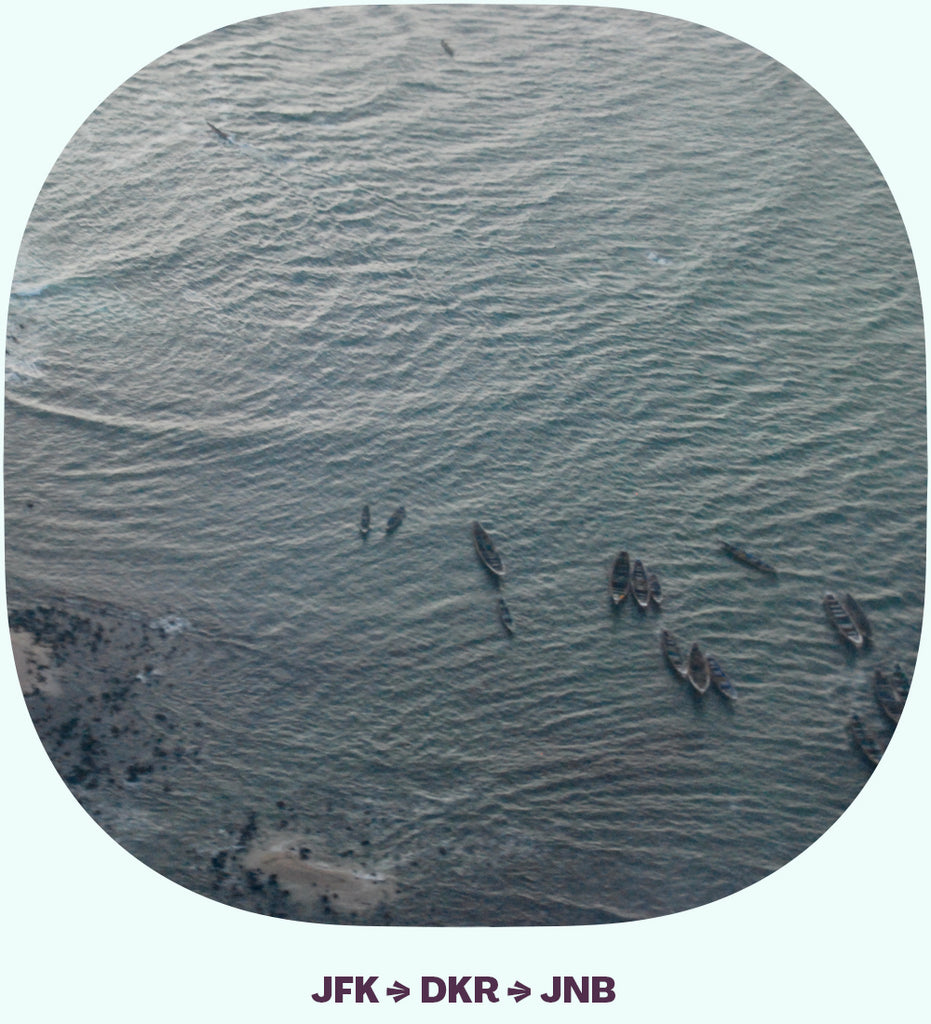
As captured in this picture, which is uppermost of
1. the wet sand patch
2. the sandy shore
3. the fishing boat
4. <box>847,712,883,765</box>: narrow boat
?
the fishing boat

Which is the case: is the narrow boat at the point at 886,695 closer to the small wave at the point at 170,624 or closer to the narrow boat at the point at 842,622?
the narrow boat at the point at 842,622

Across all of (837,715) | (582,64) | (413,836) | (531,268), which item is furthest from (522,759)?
(582,64)

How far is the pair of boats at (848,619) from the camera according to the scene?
3.21 meters

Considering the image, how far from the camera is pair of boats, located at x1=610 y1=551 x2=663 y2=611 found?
3.20 meters

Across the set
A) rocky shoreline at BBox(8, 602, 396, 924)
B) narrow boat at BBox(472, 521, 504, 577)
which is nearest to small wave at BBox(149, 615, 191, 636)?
rocky shoreline at BBox(8, 602, 396, 924)

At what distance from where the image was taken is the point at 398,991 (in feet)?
10.4

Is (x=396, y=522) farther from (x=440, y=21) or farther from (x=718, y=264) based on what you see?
(x=440, y=21)

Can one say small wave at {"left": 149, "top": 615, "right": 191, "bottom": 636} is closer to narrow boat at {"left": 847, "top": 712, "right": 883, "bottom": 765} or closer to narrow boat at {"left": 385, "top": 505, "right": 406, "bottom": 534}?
narrow boat at {"left": 385, "top": 505, "right": 406, "bottom": 534}

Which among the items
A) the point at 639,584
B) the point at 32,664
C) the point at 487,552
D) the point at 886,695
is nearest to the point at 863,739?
Answer: the point at 886,695

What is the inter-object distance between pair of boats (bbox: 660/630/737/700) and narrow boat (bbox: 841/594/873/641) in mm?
370

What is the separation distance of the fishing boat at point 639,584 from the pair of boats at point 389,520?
629 mm

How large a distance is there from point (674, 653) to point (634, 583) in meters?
0.21

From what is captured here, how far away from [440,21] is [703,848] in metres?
2.37

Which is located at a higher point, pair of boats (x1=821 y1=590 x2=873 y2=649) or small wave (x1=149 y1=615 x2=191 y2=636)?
small wave (x1=149 y1=615 x2=191 y2=636)
